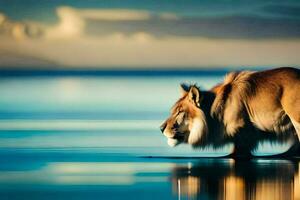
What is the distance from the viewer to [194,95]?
3.93 metres

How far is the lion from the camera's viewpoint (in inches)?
152

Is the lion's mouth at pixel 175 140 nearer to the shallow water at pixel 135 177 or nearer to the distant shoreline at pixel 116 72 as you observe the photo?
the shallow water at pixel 135 177

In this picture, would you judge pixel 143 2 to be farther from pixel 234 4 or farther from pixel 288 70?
pixel 288 70

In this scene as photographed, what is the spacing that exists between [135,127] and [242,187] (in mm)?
893

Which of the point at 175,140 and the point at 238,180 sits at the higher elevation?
the point at 175,140

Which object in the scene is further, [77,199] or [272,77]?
[272,77]

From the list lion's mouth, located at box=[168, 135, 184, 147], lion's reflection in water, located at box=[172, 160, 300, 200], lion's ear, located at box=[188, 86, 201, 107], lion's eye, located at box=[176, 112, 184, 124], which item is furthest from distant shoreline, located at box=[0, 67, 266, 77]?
lion's reflection in water, located at box=[172, 160, 300, 200]

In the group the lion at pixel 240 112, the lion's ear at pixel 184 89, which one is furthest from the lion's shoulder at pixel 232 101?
the lion's ear at pixel 184 89

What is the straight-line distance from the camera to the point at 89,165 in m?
3.88

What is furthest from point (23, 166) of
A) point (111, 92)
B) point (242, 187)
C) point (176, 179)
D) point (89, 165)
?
point (242, 187)

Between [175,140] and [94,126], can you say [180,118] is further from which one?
[94,126]

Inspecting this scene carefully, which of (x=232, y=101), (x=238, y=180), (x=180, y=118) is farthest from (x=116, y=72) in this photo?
(x=238, y=180)

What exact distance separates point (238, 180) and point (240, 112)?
52 centimetres

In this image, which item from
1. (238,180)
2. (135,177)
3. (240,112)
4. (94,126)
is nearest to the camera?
(238,180)
